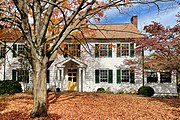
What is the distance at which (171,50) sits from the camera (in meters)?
15.7

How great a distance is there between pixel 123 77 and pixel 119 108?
12.9 meters

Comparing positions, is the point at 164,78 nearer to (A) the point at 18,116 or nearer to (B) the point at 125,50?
(B) the point at 125,50

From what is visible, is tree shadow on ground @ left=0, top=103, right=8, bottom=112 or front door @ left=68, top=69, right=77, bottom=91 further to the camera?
front door @ left=68, top=69, right=77, bottom=91

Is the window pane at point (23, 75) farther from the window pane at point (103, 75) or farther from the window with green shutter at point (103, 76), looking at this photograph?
the window pane at point (103, 75)

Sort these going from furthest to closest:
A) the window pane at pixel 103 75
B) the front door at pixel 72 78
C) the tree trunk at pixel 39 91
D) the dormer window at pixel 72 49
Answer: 1. the front door at pixel 72 78
2. the window pane at pixel 103 75
3. the dormer window at pixel 72 49
4. the tree trunk at pixel 39 91

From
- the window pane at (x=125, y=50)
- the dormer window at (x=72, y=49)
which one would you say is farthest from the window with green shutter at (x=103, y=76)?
the dormer window at (x=72, y=49)

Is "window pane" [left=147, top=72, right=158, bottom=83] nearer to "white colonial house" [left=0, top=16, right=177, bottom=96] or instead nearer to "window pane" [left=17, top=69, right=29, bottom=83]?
"white colonial house" [left=0, top=16, right=177, bottom=96]

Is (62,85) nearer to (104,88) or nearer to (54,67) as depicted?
(54,67)

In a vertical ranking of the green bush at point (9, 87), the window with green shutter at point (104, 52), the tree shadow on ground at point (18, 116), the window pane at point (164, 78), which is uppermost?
the window with green shutter at point (104, 52)

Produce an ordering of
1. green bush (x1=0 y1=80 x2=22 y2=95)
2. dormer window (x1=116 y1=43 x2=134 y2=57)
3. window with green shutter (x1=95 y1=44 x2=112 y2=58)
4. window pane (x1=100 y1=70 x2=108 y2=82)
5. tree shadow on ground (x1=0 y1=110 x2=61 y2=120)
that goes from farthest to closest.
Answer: window with green shutter (x1=95 y1=44 x2=112 y2=58) < window pane (x1=100 y1=70 x2=108 y2=82) < dormer window (x1=116 y1=43 x2=134 y2=57) < green bush (x1=0 y1=80 x2=22 y2=95) < tree shadow on ground (x1=0 y1=110 x2=61 y2=120)

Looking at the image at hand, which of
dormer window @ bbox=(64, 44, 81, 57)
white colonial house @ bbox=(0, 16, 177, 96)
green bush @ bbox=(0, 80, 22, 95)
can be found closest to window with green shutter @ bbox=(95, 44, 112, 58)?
white colonial house @ bbox=(0, 16, 177, 96)

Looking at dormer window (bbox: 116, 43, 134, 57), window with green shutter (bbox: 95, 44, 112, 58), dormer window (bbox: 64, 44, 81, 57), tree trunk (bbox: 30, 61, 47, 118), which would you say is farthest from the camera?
window with green shutter (bbox: 95, 44, 112, 58)

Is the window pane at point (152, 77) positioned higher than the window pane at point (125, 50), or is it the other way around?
the window pane at point (125, 50)

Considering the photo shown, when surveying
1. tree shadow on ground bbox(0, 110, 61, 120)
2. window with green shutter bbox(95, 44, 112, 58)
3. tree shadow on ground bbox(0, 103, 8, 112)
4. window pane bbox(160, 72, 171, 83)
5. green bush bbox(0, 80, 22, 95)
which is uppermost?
window with green shutter bbox(95, 44, 112, 58)
